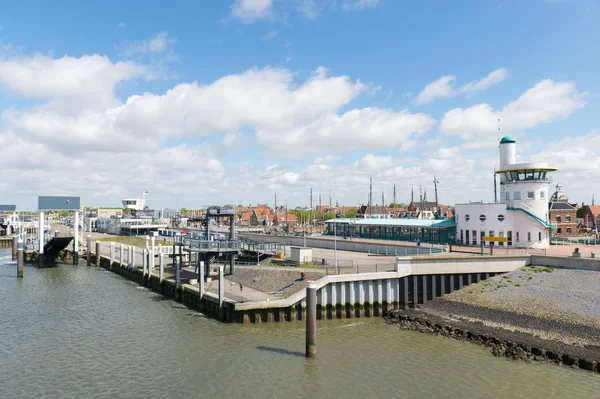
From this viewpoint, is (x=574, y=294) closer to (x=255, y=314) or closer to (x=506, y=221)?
(x=506, y=221)

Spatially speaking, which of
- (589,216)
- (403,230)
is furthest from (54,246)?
(589,216)

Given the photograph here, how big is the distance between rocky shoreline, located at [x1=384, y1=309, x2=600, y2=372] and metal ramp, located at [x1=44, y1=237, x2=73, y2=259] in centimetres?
6241

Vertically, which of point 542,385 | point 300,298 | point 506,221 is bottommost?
point 542,385

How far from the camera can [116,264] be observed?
220 ft

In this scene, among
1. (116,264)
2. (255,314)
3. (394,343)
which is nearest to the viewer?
(394,343)

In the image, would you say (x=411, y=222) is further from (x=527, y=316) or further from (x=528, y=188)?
(x=527, y=316)

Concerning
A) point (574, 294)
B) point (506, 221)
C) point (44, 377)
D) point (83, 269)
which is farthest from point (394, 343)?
point (83, 269)

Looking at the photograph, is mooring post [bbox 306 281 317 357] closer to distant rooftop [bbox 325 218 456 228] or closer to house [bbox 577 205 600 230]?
distant rooftop [bbox 325 218 456 228]

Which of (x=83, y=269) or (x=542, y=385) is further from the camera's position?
(x=83, y=269)

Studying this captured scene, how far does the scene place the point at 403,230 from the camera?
231 feet

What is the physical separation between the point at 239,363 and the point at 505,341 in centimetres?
1890

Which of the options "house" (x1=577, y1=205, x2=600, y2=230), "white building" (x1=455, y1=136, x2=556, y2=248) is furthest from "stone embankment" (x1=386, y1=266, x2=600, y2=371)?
"house" (x1=577, y1=205, x2=600, y2=230)

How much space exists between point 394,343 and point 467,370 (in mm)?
6101

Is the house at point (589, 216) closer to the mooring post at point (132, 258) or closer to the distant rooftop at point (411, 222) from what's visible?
the distant rooftop at point (411, 222)
